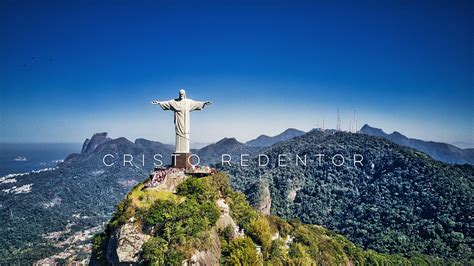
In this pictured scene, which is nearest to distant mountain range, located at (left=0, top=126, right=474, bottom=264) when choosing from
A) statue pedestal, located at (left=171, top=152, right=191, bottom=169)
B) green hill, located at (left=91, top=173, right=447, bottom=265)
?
green hill, located at (left=91, top=173, right=447, bottom=265)

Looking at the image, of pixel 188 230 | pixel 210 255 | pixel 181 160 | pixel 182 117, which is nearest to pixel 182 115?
pixel 182 117

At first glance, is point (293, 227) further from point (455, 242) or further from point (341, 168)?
point (341, 168)

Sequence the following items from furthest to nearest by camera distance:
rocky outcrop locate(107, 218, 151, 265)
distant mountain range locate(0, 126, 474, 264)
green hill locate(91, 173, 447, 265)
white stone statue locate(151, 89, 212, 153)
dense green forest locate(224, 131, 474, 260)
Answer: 1. distant mountain range locate(0, 126, 474, 264)
2. dense green forest locate(224, 131, 474, 260)
3. white stone statue locate(151, 89, 212, 153)
4. green hill locate(91, 173, 447, 265)
5. rocky outcrop locate(107, 218, 151, 265)

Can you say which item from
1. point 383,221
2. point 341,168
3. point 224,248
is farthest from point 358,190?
point 224,248

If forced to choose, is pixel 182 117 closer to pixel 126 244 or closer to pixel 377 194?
pixel 126 244

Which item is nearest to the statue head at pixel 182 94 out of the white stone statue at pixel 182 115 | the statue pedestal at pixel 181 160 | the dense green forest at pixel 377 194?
the white stone statue at pixel 182 115

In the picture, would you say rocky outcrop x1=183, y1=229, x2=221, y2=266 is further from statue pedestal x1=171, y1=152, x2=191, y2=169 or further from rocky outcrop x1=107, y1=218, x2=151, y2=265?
statue pedestal x1=171, y1=152, x2=191, y2=169
